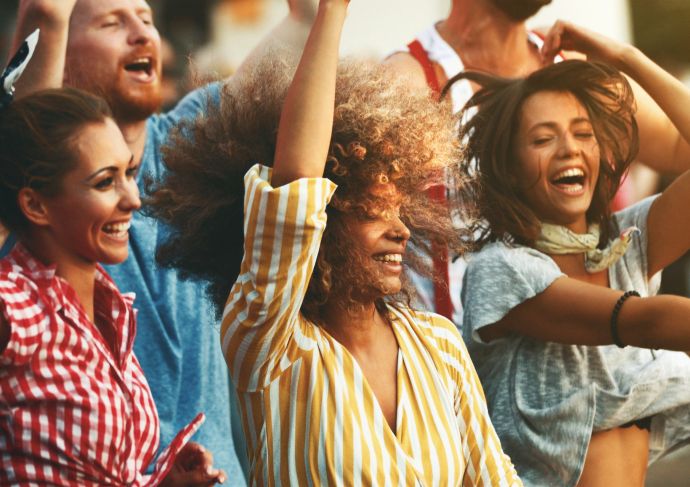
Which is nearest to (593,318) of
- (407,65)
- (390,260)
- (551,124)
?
(551,124)

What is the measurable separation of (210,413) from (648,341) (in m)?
1.18

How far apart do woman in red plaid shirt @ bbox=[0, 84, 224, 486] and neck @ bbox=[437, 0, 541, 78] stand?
146cm

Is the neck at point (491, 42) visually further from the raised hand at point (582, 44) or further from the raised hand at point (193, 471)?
the raised hand at point (193, 471)

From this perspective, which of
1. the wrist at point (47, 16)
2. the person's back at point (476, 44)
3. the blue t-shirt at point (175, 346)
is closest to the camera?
the wrist at point (47, 16)

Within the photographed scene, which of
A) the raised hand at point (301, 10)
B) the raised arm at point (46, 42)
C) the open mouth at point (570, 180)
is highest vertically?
the raised hand at point (301, 10)

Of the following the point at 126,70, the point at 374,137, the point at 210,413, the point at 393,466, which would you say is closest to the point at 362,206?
the point at 374,137

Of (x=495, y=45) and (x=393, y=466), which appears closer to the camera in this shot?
(x=393, y=466)

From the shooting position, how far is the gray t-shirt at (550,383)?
280 cm

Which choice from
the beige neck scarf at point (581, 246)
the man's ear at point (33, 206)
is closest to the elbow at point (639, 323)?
the beige neck scarf at point (581, 246)

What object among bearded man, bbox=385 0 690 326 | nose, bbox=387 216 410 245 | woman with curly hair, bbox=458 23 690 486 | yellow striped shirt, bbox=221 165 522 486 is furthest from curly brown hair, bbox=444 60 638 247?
yellow striped shirt, bbox=221 165 522 486

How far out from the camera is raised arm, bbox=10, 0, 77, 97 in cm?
274

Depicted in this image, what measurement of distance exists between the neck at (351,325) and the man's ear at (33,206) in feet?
1.99

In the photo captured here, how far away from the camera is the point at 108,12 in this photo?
3.44m

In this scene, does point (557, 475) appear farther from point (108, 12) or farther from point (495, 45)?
point (108, 12)
